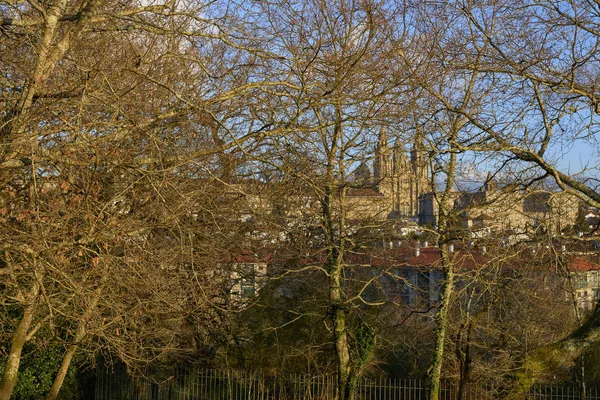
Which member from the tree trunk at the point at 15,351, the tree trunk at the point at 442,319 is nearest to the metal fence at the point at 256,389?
the tree trunk at the point at 442,319

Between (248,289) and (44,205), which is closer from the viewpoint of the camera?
(44,205)

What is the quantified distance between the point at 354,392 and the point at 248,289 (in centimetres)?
283

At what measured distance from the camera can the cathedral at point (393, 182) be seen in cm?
1055

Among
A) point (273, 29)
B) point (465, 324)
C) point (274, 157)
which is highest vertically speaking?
point (273, 29)

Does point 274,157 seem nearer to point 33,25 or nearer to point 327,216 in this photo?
point 327,216

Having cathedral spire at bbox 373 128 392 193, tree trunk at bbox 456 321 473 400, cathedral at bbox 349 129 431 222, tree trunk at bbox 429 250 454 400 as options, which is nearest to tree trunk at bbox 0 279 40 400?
cathedral at bbox 349 129 431 222

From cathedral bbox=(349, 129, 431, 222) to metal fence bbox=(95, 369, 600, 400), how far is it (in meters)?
3.35

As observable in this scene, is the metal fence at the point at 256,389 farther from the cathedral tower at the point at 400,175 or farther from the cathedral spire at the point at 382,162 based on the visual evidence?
the cathedral spire at the point at 382,162

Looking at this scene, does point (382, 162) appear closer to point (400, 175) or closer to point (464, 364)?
point (400, 175)

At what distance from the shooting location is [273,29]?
321 inches

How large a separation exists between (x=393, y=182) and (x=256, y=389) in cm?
505

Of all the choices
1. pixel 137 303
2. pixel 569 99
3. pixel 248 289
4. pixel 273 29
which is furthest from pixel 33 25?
pixel 248 289

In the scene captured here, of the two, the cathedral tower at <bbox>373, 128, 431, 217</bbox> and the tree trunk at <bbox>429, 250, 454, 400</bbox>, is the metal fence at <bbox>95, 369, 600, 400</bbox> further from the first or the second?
the cathedral tower at <bbox>373, 128, 431, 217</bbox>

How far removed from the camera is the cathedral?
34.6 ft
